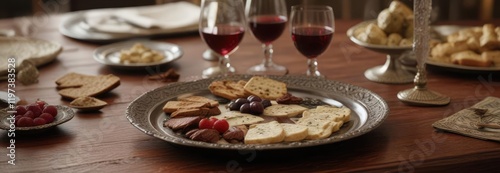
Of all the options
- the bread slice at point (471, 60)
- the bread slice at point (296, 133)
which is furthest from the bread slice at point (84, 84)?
the bread slice at point (471, 60)

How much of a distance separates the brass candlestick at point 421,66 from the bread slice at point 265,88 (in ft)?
0.90

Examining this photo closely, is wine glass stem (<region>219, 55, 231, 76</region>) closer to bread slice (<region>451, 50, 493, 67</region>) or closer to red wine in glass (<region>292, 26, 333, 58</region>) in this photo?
red wine in glass (<region>292, 26, 333, 58</region>)

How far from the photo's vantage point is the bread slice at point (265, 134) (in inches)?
49.3

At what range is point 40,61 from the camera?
1966 mm

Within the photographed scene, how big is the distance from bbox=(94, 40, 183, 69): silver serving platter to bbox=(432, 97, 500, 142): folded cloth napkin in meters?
0.81

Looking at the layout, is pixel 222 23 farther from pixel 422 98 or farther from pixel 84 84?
pixel 422 98

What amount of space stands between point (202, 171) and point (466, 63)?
34.7 inches

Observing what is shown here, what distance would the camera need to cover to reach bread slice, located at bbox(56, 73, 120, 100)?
1.66 meters

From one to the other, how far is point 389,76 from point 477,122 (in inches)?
15.2

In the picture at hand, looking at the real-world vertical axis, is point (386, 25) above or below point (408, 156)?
above

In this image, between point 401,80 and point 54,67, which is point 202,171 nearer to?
point 401,80

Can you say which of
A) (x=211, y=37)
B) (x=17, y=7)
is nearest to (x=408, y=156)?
(x=211, y=37)

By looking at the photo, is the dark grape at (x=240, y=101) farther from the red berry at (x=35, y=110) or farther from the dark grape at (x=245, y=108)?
the red berry at (x=35, y=110)

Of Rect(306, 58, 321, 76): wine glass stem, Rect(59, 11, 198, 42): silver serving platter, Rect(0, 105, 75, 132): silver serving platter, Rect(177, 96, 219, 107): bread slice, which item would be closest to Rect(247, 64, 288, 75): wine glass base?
Rect(306, 58, 321, 76): wine glass stem
